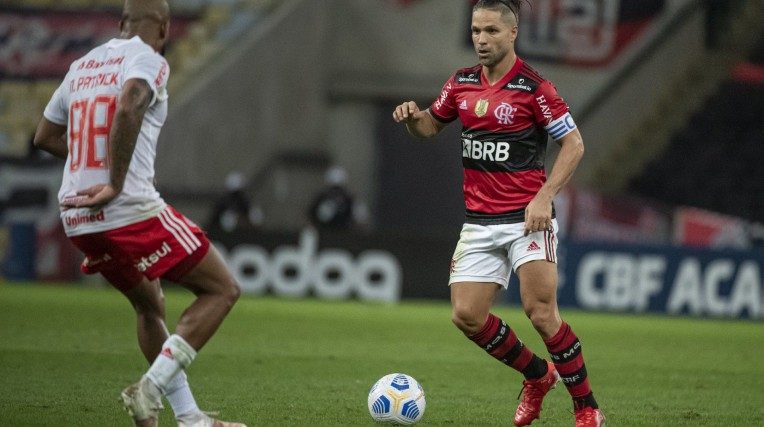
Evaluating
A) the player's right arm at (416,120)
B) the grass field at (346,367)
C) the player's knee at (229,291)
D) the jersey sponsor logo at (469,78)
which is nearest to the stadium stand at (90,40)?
the grass field at (346,367)

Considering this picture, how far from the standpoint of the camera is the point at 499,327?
689 cm

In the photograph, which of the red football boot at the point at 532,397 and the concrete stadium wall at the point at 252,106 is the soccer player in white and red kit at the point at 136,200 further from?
the concrete stadium wall at the point at 252,106

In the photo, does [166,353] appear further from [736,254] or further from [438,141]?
[438,141]

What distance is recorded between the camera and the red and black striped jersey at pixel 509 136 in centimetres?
668

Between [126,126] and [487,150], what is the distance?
2.16m

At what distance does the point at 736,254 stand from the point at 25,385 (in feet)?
38.5

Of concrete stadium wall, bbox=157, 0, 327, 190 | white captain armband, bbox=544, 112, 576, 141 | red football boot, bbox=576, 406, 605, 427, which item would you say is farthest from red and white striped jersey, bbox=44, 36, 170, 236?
concrete stadium wall, bbox=157, 0, 327, 190

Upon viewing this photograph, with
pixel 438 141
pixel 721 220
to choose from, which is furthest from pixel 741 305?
pixel 438 141

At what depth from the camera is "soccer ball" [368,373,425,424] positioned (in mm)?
6660

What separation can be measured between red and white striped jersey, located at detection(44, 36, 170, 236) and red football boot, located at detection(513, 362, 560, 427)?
234 cm

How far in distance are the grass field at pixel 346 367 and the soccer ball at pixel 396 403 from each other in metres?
0.17

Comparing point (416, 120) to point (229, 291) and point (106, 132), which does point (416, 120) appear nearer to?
point (229, 291)

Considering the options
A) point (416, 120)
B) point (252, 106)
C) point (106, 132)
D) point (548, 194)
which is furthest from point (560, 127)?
point (252, 106)

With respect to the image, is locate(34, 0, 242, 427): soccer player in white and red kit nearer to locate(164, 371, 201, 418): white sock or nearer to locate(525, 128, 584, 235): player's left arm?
locate(164, 371, 201, 418): white sock
